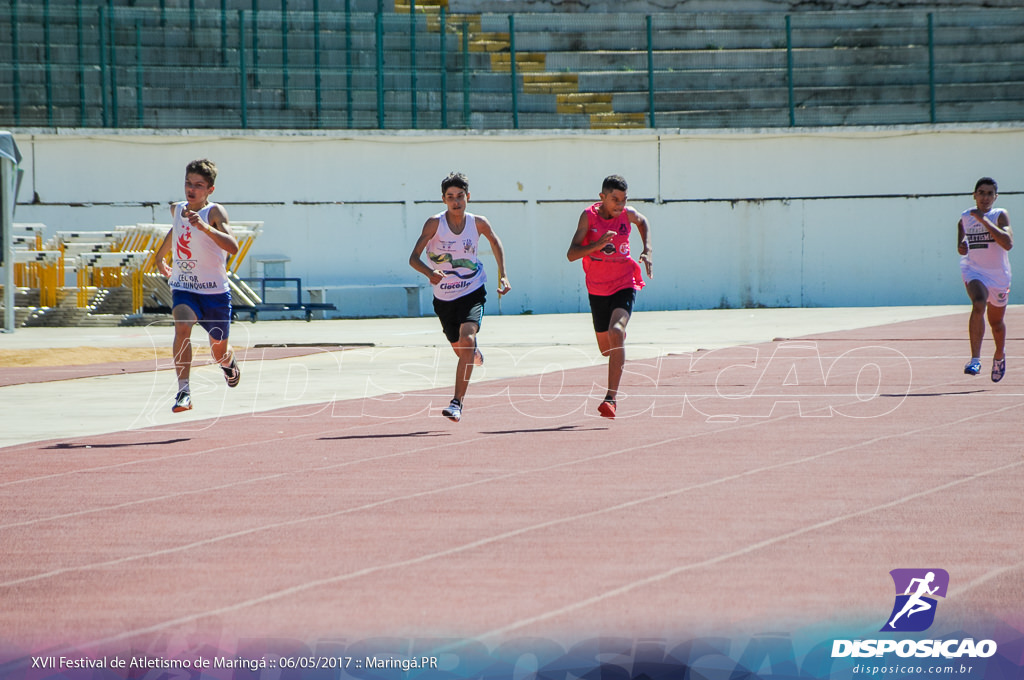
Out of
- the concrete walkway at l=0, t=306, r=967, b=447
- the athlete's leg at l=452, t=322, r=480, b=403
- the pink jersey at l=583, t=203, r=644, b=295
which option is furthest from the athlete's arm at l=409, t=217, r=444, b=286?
the concrete walkway at l=0, t=306, r=967, b=447

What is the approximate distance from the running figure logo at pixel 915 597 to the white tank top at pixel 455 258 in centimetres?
579

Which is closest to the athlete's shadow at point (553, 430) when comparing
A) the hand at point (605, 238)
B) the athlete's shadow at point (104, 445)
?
the hand at point (605, 238)

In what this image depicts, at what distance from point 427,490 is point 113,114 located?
82.9 feet

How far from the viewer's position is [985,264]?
44.2 ft

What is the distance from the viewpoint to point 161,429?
34.9ft

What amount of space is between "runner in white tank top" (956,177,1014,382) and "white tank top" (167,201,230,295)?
6.76 m

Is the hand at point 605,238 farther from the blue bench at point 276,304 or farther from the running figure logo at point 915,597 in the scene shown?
the blue bench at point 276,304

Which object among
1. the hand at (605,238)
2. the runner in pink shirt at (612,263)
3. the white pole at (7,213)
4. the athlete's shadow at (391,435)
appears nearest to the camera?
the athlete's shadow at (391,435)

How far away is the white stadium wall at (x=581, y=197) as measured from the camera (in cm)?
3066

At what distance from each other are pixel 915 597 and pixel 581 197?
27.6m

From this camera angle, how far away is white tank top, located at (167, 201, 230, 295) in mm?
10820

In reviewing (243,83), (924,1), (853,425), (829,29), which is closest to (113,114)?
(243,83)

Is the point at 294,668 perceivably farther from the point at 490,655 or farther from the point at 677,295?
the point at 677,295

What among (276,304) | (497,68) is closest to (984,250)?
(276,304)
